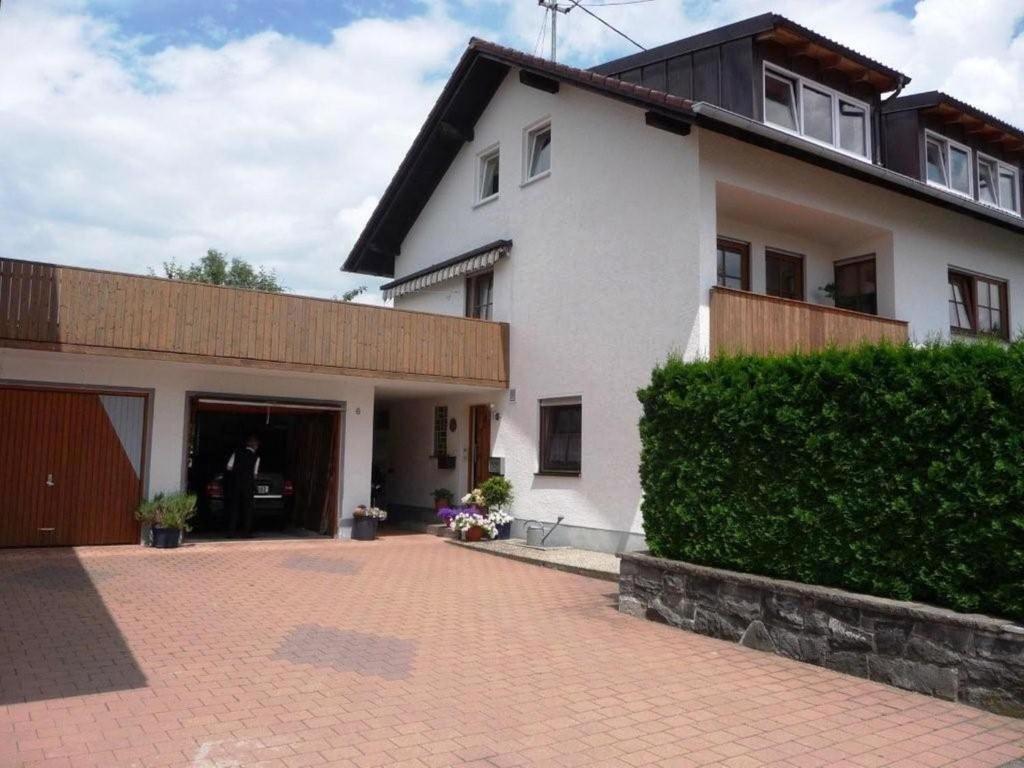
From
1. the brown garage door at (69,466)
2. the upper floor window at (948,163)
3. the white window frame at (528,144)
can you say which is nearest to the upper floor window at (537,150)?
the white window frame at (528,144)

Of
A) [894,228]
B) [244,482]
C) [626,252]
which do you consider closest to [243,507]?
[244,482]

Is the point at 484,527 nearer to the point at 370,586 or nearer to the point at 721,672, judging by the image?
the point at 370,586

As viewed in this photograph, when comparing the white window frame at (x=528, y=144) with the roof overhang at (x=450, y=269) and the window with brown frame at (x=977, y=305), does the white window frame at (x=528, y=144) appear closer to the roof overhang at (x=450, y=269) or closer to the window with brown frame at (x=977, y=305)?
the roof overhang at (x=450, y=269)

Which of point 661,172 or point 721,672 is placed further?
point 661,172

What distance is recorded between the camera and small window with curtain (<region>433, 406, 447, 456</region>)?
17922mm

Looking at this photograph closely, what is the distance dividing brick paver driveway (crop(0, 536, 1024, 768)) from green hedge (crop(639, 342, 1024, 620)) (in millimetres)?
897

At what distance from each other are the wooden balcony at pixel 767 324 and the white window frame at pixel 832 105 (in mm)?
3164

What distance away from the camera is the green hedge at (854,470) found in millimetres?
5934

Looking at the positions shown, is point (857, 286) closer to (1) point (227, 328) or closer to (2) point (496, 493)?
(2) point (496, 493)

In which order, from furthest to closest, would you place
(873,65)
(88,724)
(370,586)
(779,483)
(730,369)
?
(873,65), (370,586), (730,369), (779,483), (88,724)

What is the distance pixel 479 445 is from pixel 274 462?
4.77 meters

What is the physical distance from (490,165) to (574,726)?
48.1 feet

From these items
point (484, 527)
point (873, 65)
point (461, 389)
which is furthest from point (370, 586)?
point (873, 65)

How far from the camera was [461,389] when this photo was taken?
645 inches
